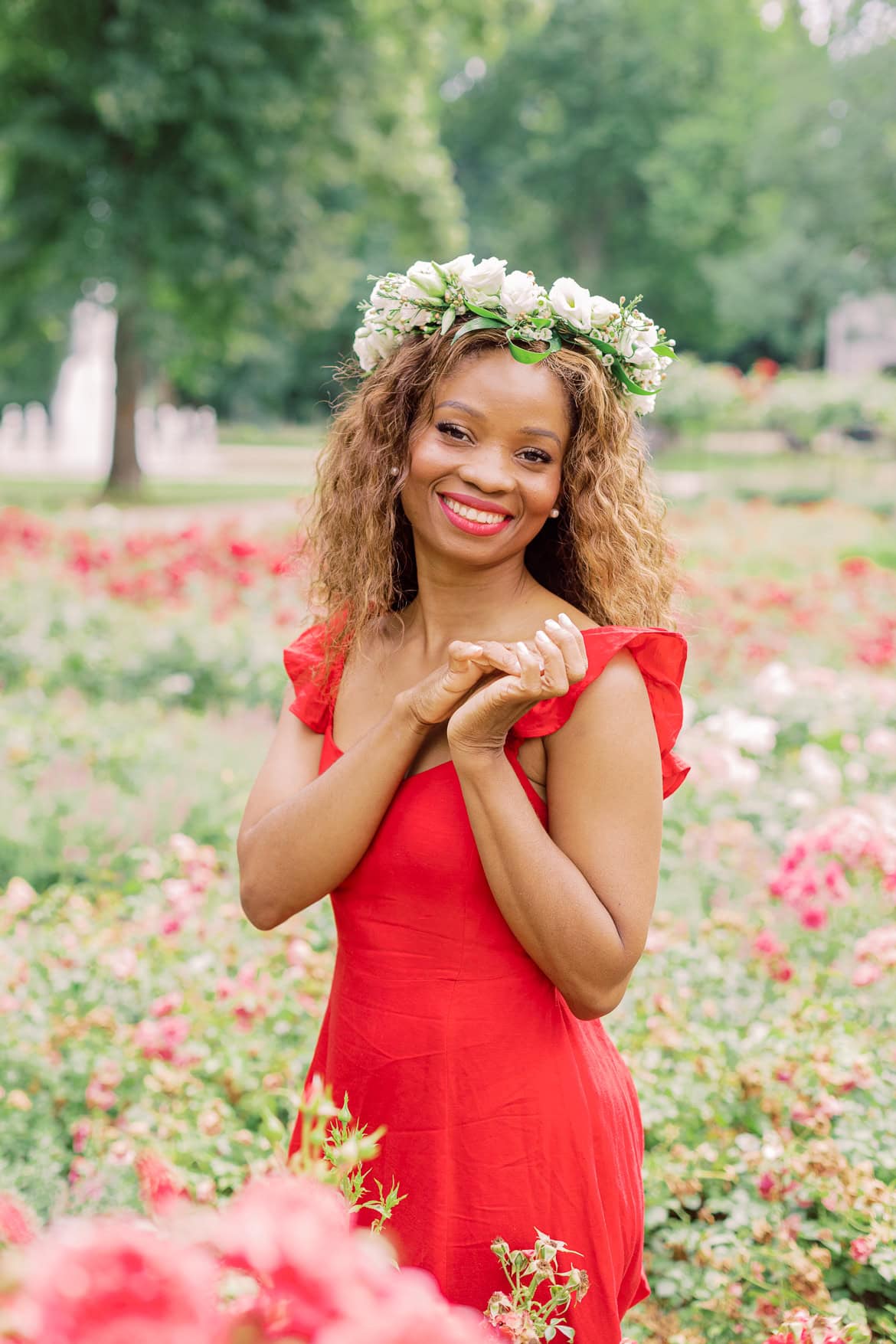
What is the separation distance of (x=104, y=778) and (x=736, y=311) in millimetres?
37447

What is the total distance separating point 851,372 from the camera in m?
44.7

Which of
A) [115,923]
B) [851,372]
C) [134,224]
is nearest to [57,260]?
[134,224]

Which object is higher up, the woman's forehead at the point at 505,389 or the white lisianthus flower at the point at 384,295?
the white lisianthus flower at the point at 384,295

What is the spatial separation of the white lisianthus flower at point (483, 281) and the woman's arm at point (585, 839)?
0.57 metres

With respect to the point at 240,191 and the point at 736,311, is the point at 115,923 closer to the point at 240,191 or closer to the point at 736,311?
the point at 240,191

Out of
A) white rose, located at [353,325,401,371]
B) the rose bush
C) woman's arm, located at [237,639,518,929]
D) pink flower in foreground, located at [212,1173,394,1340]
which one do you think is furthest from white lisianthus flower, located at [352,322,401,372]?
pink flower in foreground, located at [212,1173,394,1340]

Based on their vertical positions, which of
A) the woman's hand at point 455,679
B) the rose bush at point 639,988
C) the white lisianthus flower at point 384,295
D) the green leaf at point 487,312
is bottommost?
the rose bush at point 639,988

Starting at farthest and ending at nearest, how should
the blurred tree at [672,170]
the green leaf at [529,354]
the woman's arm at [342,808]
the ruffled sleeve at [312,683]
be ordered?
the blurred tree at [672,170]
the ruffled sleeve at [312,683]
the green leaf at [529,354]
the woman's arm at [342,808]

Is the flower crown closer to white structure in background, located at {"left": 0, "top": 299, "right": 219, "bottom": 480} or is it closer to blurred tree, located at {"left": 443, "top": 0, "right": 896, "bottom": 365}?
white structure in background, located at {"left": 0, "top": 299, "right": 219, "bottom": 480}

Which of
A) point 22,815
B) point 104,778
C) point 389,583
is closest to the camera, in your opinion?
point 389,583

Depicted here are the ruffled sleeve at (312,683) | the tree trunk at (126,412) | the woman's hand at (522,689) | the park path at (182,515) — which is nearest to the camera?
the woman's hand at (522,689)

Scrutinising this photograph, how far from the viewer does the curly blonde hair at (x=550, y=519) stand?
189 cm

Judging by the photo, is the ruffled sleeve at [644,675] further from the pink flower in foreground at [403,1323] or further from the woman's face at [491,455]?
the pink flower in foreground at [403,1323]

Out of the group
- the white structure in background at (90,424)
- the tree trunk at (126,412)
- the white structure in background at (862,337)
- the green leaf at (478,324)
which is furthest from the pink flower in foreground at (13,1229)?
the white structure in background at (862,337)
